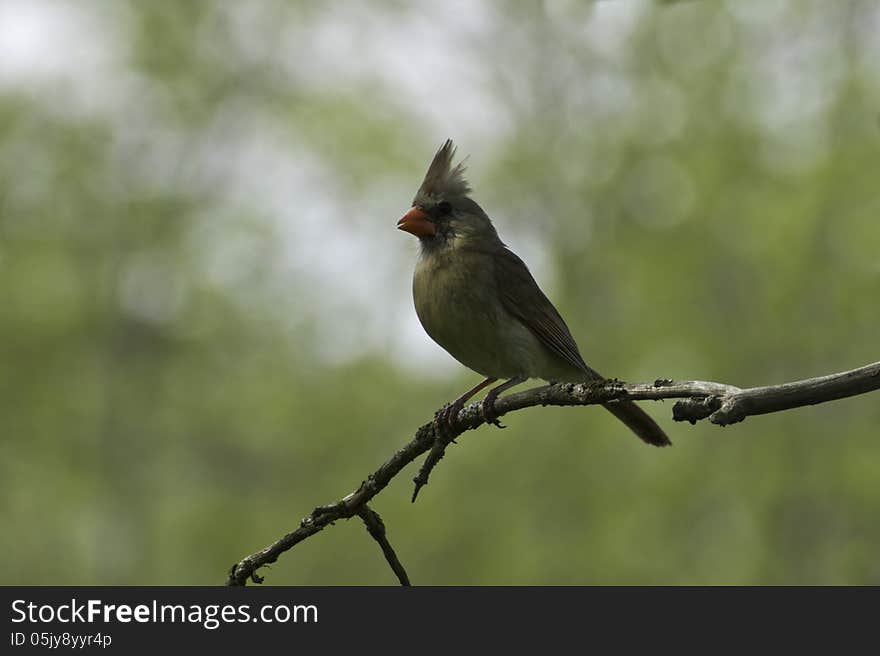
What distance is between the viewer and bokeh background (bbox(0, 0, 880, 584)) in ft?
39.9

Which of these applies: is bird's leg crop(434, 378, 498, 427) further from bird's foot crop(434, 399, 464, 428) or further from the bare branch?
the bare branch

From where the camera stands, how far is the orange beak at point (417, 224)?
5188mm

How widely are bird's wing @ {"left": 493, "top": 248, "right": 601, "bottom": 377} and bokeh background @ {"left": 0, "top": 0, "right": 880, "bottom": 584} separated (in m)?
6.00

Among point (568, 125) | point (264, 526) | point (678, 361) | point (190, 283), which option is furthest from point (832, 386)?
point (190, 283)

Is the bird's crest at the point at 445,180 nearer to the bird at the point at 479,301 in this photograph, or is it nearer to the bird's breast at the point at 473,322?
the bird at the point at 479,301

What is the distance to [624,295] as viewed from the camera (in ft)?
44.2

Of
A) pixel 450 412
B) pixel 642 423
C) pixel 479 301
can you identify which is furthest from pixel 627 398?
pixel 479 301

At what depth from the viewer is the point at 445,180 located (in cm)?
528

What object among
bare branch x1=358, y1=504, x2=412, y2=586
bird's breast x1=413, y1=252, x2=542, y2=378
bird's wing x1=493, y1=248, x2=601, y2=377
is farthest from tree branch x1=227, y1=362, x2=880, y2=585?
bird's wing x1=493, y1=248, x2=601, y2=377

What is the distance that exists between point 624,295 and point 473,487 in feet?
10.6

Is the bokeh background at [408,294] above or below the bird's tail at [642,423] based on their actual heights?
above

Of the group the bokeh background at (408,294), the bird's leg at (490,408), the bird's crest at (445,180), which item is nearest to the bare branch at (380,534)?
the bird's leg at (490,408)

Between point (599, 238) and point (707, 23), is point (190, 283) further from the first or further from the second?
point (707, 23)

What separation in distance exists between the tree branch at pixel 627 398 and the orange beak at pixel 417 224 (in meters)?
1.63
